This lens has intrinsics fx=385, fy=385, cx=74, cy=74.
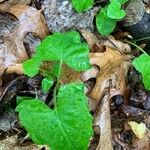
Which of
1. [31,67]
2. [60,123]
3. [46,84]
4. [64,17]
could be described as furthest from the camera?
[64,17]

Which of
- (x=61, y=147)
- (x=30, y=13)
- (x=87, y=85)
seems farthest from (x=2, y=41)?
(x=61, y=147)

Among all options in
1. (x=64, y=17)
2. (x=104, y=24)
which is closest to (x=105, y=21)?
(x=104, y=24)

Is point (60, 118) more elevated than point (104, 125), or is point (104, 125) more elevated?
point (60, 118)

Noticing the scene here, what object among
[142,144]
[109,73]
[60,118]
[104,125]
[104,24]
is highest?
[104,24]

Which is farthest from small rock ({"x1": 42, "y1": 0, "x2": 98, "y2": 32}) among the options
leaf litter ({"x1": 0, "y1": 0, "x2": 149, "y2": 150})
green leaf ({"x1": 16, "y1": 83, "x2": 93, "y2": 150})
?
green leaf ({"x1": 16, "y1": 83, "x2": 93, "y2": 150})

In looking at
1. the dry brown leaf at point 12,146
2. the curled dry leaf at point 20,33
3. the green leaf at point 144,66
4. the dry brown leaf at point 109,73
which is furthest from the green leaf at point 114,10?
the dry brown leaf at point 12,146

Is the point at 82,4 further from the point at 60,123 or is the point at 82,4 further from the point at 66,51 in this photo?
the point at 60,123
